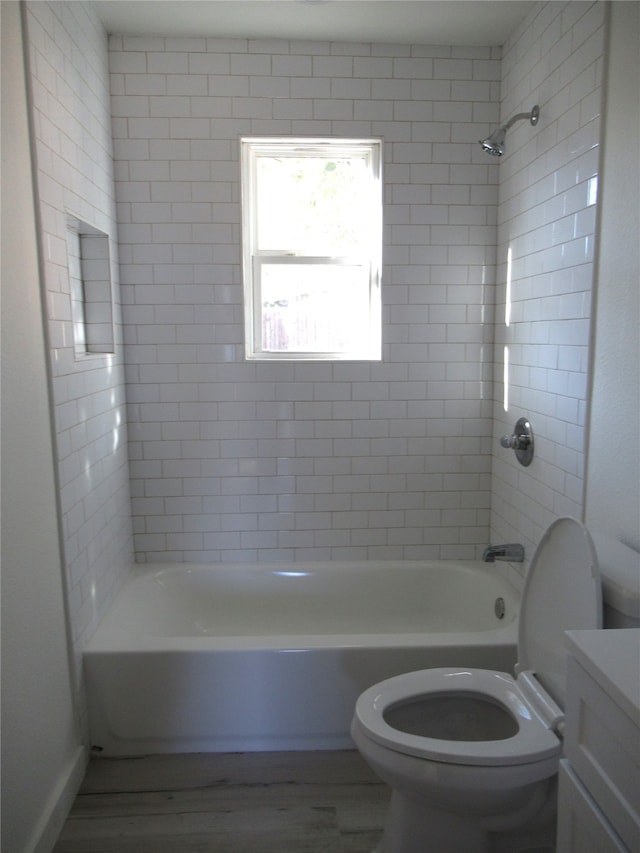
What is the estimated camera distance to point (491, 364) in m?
2.68

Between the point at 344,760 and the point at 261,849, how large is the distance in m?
0.44

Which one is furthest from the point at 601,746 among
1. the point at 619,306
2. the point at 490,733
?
the point at 619,306

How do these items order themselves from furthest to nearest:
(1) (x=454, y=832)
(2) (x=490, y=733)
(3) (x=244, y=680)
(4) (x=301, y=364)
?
(4) (x=301, y=364) → (3) (x=244, y=680) → (2) (x=490, y=733) → (1) (x=454, y=832)

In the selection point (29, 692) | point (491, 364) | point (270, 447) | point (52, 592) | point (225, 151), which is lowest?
point (29, 692)

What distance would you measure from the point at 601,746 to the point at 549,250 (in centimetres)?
163

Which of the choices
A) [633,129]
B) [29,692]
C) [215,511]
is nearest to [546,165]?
[633,129]

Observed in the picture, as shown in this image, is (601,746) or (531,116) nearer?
(601,746)

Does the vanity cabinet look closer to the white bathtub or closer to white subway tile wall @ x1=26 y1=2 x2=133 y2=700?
the white bathtub

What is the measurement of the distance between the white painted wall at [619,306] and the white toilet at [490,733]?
21 cm

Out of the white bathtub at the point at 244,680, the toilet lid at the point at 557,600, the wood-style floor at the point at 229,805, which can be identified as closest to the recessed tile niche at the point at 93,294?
the white bathtub at the point at 244,680

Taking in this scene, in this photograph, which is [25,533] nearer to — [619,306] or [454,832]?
[454,832]

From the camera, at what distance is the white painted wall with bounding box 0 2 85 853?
58.1 inches

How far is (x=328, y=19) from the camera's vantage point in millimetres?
2281

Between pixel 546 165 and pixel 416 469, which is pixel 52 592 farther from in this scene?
pixel 546 165
